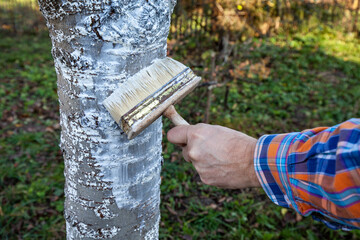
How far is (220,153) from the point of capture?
1256 mm

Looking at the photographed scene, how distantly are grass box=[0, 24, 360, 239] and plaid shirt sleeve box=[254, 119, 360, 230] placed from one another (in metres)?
1.77

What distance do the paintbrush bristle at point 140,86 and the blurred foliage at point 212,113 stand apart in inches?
75.8

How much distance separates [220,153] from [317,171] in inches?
15.2

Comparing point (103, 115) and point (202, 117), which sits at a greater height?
point (103, 115)

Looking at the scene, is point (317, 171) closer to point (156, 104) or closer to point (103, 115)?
point (156, 104)

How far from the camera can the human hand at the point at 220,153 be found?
121 cm

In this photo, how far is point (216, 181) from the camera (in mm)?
1304

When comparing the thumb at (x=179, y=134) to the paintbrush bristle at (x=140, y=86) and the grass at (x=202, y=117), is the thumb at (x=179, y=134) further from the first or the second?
the grass at (x=202, y=117)

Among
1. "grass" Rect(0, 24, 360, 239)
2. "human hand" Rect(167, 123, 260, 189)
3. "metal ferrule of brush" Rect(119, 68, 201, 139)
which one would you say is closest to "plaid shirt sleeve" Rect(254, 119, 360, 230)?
"human hand" Rect(167, 123, 260, 189)

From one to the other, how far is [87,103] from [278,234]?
2.28 meters

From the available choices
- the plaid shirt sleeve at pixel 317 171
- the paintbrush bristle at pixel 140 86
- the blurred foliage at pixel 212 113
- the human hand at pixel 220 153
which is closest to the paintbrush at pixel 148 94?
the paintbrush bristle at pixel 140 86

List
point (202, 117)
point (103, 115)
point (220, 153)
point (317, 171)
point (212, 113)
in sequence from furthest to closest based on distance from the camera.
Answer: point (212, 113) < point (202, 117) < point (220, 153) < point (103, 115) < point (317, 171)

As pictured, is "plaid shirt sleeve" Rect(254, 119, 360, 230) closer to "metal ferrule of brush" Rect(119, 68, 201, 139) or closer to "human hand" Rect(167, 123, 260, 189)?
"human hand" Rect(167, 123, 260, 189)

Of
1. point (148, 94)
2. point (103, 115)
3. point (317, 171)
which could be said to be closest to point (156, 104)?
point (148, 94)
